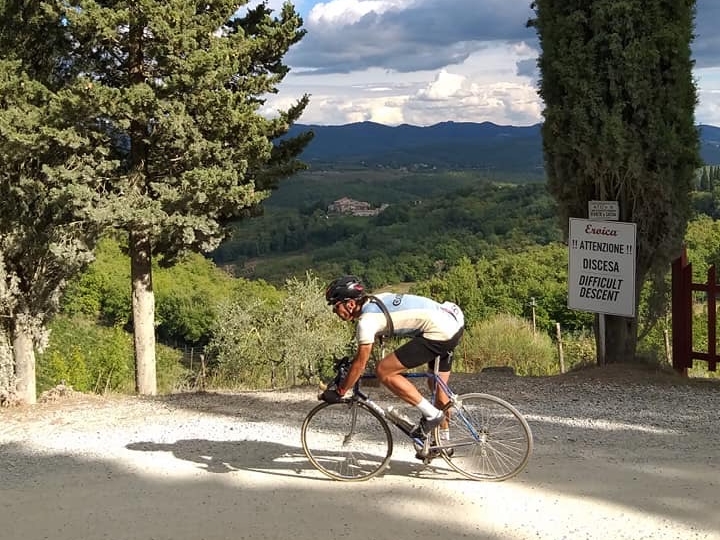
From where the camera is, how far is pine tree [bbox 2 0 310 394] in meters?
11.0

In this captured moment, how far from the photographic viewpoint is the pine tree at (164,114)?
11000mm

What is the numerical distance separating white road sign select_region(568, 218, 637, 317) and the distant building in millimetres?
132128

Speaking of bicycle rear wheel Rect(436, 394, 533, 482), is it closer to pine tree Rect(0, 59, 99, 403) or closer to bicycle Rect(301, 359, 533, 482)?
bicycle Rect(301, 359, 533, 482)

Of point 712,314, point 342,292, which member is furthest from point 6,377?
point 712,314

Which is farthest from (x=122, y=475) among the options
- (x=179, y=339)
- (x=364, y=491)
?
(x=179, y=339)

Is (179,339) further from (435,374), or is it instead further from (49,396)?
(435,374)

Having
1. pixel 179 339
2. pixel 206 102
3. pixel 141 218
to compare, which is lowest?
pixel 179 339

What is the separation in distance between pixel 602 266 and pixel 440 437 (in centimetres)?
518

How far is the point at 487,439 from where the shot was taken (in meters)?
A: 5.57

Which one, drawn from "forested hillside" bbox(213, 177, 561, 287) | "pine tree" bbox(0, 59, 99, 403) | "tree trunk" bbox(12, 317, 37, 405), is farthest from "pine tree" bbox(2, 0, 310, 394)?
"forested hillside" bbox(213, 177, 561, 287)

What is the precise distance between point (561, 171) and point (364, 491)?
22.1 ft

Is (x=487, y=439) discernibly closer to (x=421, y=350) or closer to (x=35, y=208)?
(x=421, y=350)

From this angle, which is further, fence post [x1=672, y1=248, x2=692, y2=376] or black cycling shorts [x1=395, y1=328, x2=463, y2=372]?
fence post [x1=672, y1=248, x2=692, y2=376]

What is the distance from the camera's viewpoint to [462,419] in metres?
5.56
